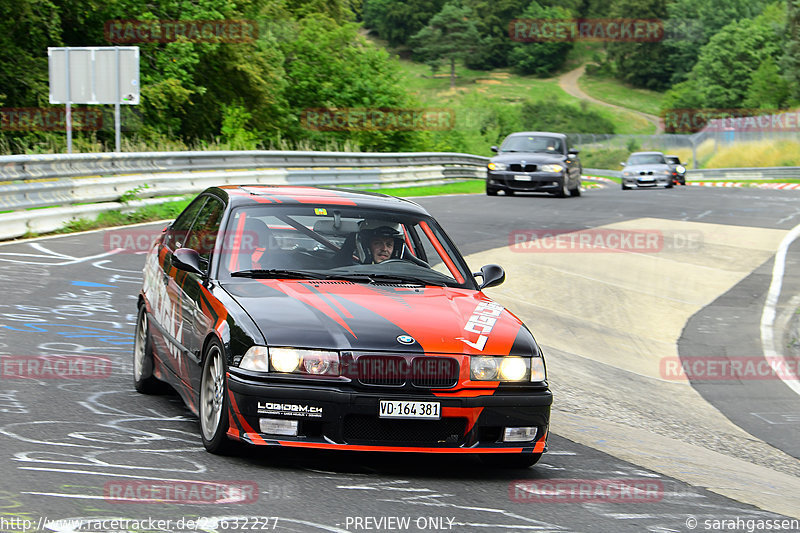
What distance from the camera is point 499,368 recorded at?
18.9ft

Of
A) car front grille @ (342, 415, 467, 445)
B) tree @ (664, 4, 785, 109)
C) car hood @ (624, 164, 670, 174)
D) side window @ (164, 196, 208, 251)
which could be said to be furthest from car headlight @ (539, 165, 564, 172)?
tree @ (664, 4, 785, 109)

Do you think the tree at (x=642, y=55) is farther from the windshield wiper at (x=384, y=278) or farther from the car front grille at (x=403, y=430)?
the car front grille at (x=403, y=430)

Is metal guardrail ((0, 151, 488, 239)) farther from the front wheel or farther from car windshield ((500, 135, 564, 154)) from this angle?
the front wheel

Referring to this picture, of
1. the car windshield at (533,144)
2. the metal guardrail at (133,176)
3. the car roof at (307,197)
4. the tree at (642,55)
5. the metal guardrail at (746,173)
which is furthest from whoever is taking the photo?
the tree at (642,55)

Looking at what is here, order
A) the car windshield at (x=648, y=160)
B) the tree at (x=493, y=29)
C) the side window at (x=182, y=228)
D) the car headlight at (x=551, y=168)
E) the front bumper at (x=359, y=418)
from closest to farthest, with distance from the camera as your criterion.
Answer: the front bumper at (x=359, y=418) < the side window at (x=182, y=228) < the car headlight at (x=551, y=168) < the car windshield at (x=648, y=160) < the tree at (x=493, y=29)

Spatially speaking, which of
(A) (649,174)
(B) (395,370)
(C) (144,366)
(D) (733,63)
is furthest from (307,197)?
(D) (733,63)

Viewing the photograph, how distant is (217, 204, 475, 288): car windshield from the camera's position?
6.58 metres

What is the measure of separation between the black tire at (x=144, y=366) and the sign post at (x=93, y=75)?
14.7 meters

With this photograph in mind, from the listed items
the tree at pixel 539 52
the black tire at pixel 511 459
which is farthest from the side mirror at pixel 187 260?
the tree at pixel 539 52

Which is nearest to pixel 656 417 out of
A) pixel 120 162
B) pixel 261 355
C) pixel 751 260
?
pixel 261 355

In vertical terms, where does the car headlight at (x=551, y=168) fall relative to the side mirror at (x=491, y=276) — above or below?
below

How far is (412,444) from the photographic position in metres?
5.57

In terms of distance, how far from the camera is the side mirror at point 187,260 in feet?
21.6

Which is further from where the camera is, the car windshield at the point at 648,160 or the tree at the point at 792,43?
the tree at the point at 792,43
